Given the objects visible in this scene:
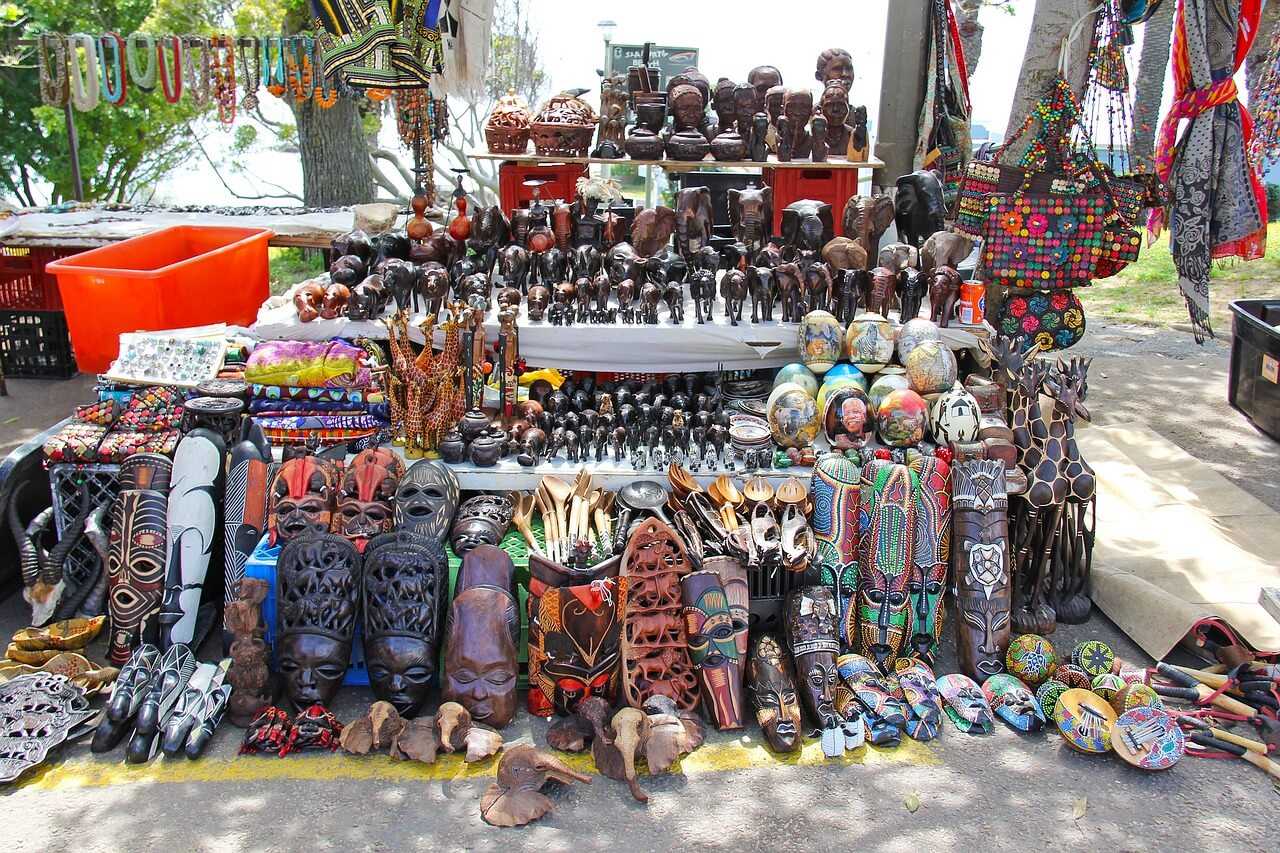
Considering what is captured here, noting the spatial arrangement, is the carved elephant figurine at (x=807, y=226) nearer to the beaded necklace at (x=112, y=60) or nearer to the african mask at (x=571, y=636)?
the african mask at (x=571, y=636)

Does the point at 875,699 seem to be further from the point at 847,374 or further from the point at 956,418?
the point at 847,374

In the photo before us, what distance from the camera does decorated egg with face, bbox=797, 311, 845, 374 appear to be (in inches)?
177

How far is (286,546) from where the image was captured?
3.47m

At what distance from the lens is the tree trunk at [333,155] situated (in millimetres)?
9688

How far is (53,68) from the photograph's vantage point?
7969 millimetres

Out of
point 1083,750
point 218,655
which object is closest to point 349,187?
point 218,655

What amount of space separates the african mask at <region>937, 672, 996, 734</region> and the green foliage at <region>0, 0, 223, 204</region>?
378 inches

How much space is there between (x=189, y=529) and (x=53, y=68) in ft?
19.5

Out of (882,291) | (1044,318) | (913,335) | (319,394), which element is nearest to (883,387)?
(913,335)

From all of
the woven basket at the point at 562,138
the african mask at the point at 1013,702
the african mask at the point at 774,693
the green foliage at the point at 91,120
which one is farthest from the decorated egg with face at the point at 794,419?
the green foliage at the point at 91,120

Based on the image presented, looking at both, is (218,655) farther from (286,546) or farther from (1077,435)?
(1077,435)

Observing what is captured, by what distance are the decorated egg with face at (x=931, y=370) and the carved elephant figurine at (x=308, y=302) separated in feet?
8.55

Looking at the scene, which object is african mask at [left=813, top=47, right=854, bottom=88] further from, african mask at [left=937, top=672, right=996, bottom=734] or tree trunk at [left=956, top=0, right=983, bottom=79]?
african mask at [left=937, top=672, right=996, bottom=734]

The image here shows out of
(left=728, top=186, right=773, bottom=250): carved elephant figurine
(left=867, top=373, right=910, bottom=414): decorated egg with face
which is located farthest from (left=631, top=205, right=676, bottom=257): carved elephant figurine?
(left=867, top=373, right=910, bottom=414): decorated egg with face
